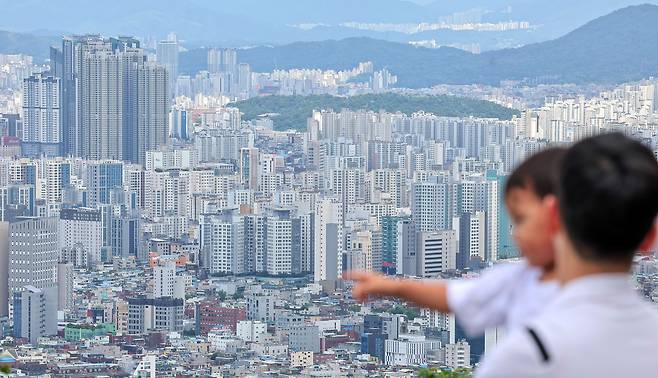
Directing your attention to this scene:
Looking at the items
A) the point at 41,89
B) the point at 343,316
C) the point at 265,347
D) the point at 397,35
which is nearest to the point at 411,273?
the point at 343,316

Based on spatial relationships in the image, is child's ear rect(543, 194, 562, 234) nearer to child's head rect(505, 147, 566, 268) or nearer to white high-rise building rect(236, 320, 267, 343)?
child's head rect(505, 147, 566, 268)

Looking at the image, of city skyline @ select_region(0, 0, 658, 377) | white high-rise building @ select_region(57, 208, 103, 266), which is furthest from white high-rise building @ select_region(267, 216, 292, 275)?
white high-rise building @ select_region(57, 208, 103, 266)

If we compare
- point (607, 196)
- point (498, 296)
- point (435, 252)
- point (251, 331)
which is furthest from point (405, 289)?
point (435, 252)

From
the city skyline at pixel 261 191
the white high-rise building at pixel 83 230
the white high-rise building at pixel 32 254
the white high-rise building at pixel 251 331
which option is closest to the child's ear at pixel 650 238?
the city skyline at pixel 261 191

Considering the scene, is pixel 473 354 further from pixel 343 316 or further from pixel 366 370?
pixel 343 316

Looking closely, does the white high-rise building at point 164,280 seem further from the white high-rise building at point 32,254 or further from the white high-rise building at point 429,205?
the white high-rise building at point 429,205

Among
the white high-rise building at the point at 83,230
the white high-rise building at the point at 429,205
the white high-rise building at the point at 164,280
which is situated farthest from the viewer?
the white high-rise building at the point at 429,205

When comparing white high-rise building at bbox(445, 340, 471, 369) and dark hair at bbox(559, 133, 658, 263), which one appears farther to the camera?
white high-rise building at bbox(445, 340, 471, 369)
